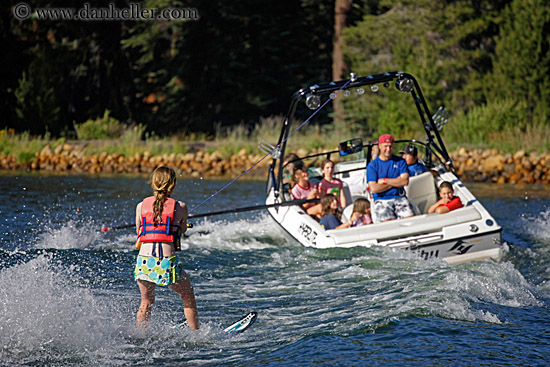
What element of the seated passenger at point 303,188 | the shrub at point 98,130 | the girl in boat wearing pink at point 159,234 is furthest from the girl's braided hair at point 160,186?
the shrub at point 98,130

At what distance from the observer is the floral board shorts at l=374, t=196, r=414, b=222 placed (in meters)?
10.4

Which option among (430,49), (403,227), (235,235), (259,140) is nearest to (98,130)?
(259,140)

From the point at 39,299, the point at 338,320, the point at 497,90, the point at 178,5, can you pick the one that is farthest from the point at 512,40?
the point at 39,299

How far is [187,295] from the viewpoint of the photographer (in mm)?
6512

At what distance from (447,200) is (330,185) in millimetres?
1994

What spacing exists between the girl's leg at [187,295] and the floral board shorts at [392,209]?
175 inches

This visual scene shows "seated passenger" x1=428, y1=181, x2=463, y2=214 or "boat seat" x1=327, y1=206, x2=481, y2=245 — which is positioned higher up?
"seated passenger" x1=428, y1=181, x2=463, y2=214

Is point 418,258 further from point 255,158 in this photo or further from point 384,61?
point 384,61

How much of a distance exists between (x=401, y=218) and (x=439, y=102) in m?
16.4

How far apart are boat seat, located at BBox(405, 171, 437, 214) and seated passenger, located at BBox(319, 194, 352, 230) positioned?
43.9 inches

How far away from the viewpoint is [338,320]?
7207mm

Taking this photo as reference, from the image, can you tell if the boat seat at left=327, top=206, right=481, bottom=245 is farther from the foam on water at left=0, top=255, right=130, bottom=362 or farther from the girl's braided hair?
the girl's braided hair

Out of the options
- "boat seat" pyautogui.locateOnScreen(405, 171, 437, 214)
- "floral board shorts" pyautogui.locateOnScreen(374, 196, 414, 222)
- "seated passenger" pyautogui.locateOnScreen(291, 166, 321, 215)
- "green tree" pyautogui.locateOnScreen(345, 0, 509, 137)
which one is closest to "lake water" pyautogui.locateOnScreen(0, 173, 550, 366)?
"seated passenger" pyautogui.locateOnScreen(291, 166, 321, 215)

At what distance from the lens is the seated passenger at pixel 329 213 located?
1103 centimetres
